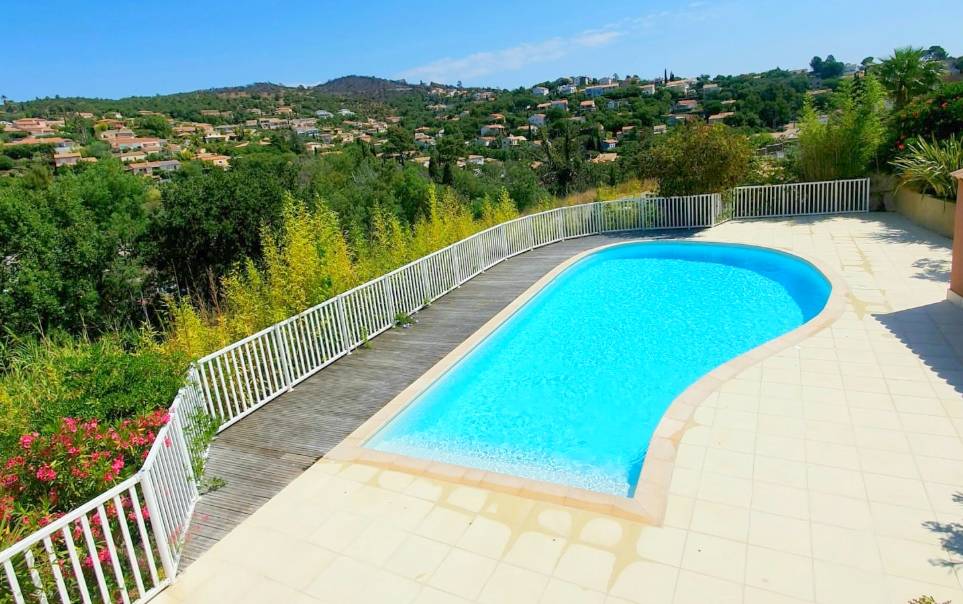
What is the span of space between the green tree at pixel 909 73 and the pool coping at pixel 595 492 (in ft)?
33.4

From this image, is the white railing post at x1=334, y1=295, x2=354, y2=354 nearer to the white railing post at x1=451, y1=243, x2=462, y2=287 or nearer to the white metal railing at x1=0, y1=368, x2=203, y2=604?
the white metal railing at x1=0, y1=368, x2=203, y2=604

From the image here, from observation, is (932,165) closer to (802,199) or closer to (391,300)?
(802,199)

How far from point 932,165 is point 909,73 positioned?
4581mm

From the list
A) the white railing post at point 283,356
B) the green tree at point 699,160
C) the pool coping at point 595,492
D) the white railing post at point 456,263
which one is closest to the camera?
the pool coping at point 595,492

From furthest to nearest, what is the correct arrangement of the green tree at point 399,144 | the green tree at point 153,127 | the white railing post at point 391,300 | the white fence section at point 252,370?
the green tree at point 153,127
the green tree at point 399,144
the white railing post at point 391,300
the white fence section at point 252,370

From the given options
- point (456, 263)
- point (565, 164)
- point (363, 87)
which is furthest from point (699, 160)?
point (363, 87)

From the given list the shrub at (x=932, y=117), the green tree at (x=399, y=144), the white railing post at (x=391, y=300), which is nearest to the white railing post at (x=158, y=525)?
the white railing post at (x=391, y=300)

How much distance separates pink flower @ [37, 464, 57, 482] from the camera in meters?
3.31

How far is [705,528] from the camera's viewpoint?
3502 millimetres

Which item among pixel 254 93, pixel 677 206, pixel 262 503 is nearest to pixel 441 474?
pixel 262 503

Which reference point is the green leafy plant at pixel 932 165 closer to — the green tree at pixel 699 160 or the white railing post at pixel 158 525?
the green tree at pixel 699 160

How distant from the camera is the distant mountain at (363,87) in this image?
108250mm

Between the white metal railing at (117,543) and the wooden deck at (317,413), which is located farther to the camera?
the wooden deck at (317,413)

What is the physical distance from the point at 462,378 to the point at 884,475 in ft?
13.7
